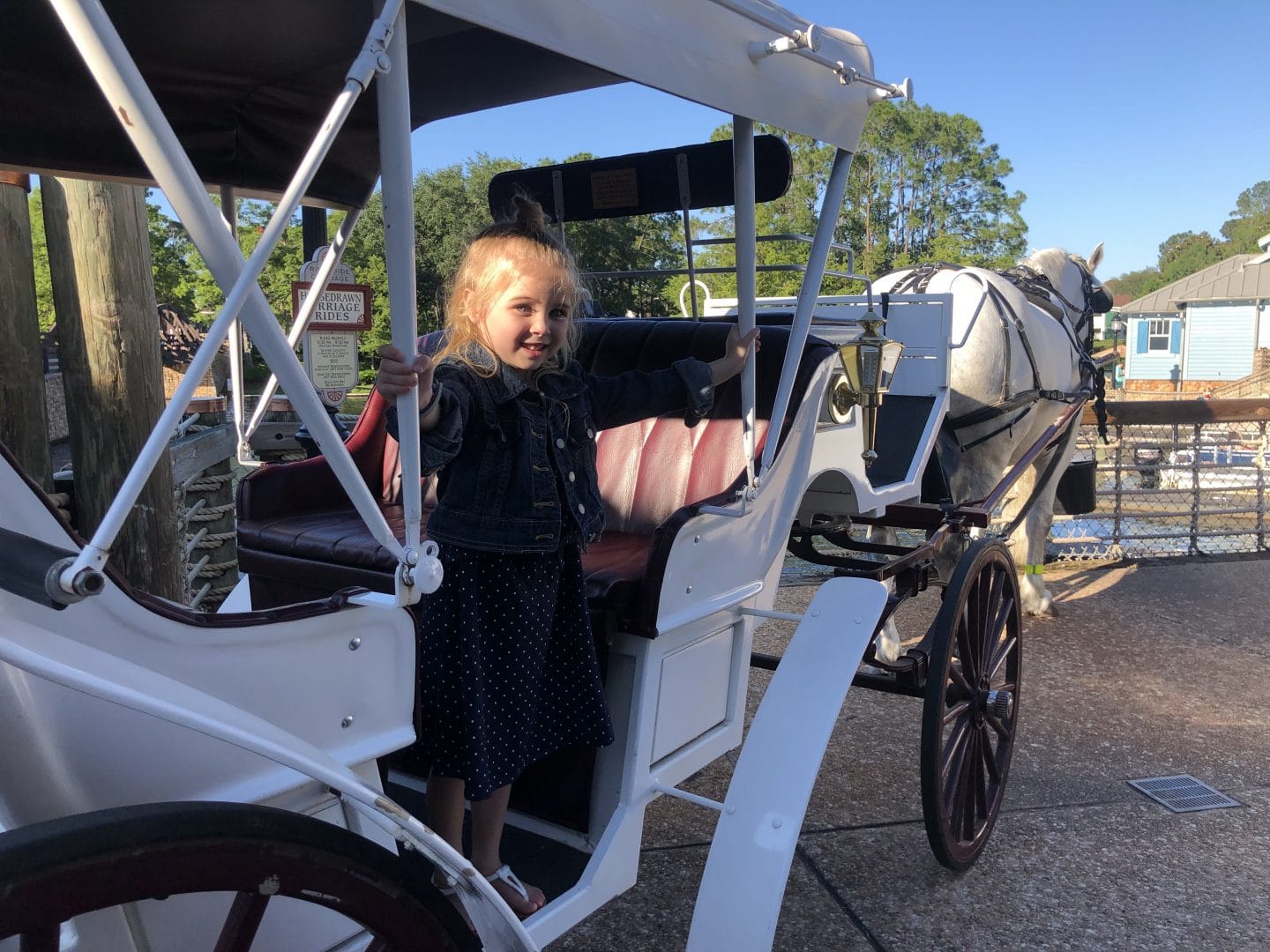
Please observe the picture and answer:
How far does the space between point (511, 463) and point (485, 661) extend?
1.32 feet

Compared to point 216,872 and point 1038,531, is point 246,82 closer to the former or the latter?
point 216,872

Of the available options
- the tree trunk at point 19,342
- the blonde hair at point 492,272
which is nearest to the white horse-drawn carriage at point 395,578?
the blonde hair at point 492,272

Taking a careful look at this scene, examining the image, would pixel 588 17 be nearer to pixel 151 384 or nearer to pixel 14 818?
pixel 14 818

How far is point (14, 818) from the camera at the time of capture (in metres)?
1.16

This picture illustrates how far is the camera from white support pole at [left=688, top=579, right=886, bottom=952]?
196 cm

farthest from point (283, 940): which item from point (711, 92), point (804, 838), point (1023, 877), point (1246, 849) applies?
point (1246, 849)

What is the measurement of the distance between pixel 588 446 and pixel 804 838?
6.38 ft

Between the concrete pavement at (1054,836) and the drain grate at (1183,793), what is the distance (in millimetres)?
48

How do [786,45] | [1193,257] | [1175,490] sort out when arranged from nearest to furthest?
[786,45] → [1175,490] → [1193,257]

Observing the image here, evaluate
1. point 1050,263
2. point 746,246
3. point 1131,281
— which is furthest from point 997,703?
point 1131,281

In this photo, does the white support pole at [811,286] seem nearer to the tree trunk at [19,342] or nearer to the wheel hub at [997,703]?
the wheel hub at [997,703]

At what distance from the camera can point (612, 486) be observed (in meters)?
3.12

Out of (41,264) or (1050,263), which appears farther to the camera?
(41,264)

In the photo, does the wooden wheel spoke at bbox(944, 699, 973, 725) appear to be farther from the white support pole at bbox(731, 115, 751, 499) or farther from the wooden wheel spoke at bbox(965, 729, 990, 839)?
the white support pole at bbox(731, 115, 751, 499)
